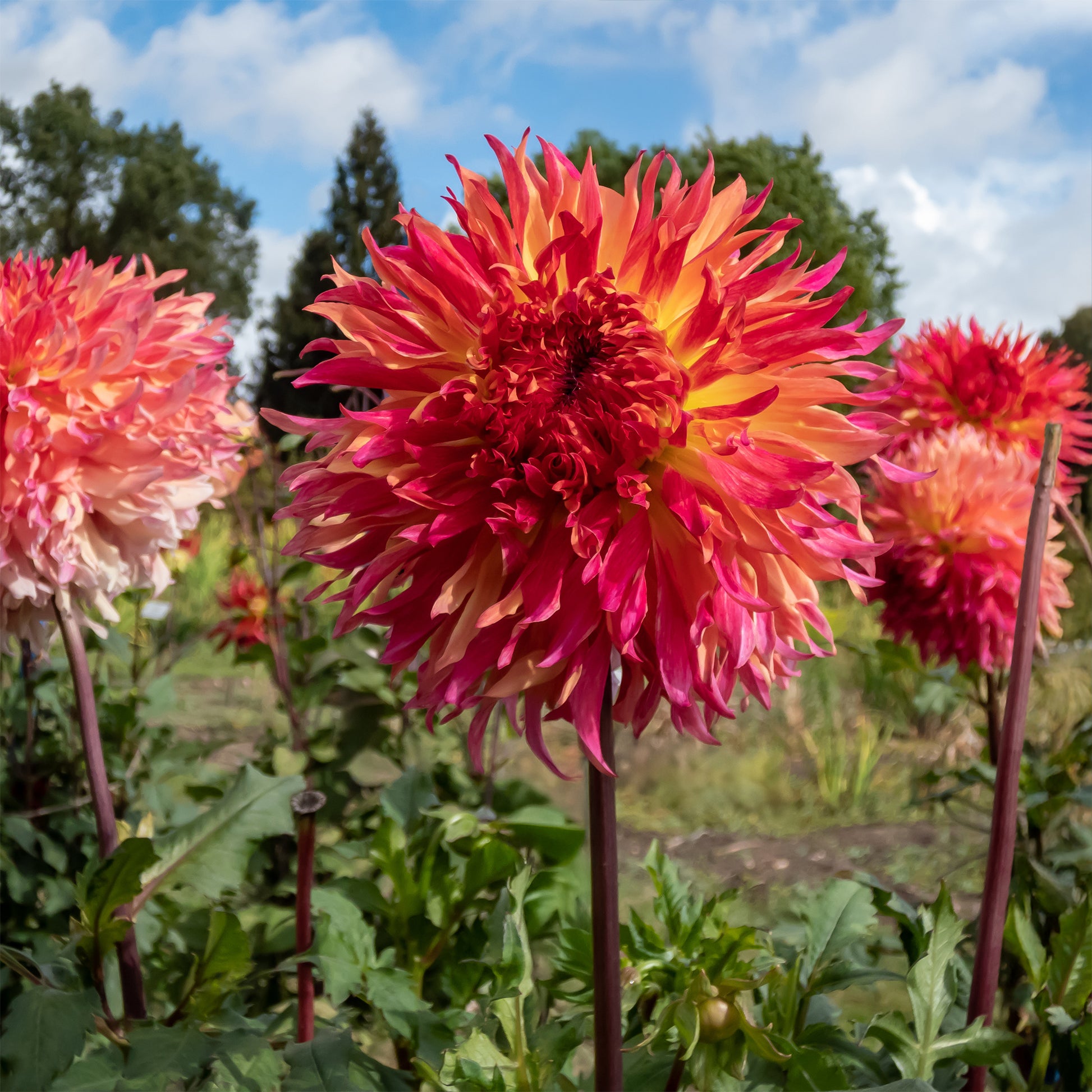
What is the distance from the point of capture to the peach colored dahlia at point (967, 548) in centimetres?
143

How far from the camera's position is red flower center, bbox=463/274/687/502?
0.70 metres

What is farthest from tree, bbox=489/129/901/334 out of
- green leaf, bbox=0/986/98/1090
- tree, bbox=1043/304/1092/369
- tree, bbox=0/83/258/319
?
tree, bbox=0/83/258/319

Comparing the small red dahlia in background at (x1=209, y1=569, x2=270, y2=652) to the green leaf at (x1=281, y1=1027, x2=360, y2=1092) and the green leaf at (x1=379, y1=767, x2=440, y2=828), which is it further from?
the green leaf at (x1=281, y1=1027, x2=360, y2=1092)

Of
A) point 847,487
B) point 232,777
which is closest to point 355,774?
point 232,777

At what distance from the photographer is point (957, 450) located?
59.0 inches

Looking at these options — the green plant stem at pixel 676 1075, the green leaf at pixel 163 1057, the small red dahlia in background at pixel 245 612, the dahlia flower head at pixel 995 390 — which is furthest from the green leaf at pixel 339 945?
the small red dahlia in background at pixel 245 612

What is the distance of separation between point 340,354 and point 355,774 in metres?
1.20

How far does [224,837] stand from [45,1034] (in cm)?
27

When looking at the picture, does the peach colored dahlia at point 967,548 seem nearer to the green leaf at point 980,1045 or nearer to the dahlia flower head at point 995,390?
the dahlia flower head at point 995,390

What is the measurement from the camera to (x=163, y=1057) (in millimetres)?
910

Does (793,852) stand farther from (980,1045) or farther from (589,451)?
(589,451)

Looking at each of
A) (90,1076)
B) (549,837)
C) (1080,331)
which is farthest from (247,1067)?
(1080,331)

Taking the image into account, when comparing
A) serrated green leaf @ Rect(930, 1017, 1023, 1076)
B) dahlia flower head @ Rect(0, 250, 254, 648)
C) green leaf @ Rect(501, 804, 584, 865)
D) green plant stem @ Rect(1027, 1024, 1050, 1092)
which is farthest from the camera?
green leaf @ Rect(501, 804, 584, 865)

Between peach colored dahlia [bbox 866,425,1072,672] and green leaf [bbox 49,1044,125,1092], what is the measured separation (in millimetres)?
1206
